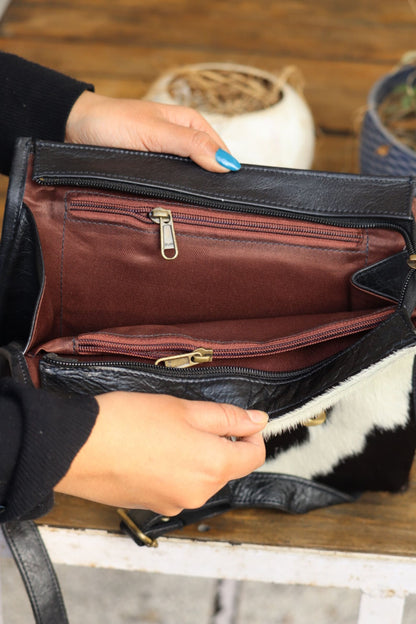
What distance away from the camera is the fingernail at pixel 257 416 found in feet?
1.94

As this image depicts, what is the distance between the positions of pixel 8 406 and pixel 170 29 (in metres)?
1.29

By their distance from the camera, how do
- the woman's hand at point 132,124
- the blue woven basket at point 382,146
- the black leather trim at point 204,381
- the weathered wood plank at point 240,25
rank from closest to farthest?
the black leather trim at point 204,381 → the woman's hand at point 132,124 → the blue woven basket at point 382,146 → the weathered wood plank at point 240,25

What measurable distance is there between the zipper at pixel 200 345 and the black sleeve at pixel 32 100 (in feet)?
1.04

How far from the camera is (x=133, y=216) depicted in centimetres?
68

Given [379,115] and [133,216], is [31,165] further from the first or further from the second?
[379,115]

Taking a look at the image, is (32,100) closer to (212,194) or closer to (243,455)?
(212,194)

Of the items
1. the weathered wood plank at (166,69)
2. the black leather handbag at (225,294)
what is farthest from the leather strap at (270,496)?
the weathered wood plank at (166,69)

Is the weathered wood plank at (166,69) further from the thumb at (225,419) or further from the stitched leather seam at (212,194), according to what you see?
the thumb at (225,419)

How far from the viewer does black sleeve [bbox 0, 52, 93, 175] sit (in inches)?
31.6

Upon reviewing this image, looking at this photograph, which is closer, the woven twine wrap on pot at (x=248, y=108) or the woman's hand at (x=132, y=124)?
the woman's hand at (x=132, y=124)

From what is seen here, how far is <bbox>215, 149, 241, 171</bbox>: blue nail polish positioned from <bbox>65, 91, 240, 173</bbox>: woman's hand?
53 millimetres

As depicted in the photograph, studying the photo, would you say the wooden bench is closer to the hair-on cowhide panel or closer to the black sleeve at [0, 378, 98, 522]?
the hair-on cowhide panel

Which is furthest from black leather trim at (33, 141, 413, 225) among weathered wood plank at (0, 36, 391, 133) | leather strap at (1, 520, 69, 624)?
weathered wood plank at (0, 36, 391, 133)

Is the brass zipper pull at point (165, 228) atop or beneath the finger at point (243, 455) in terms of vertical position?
atop
